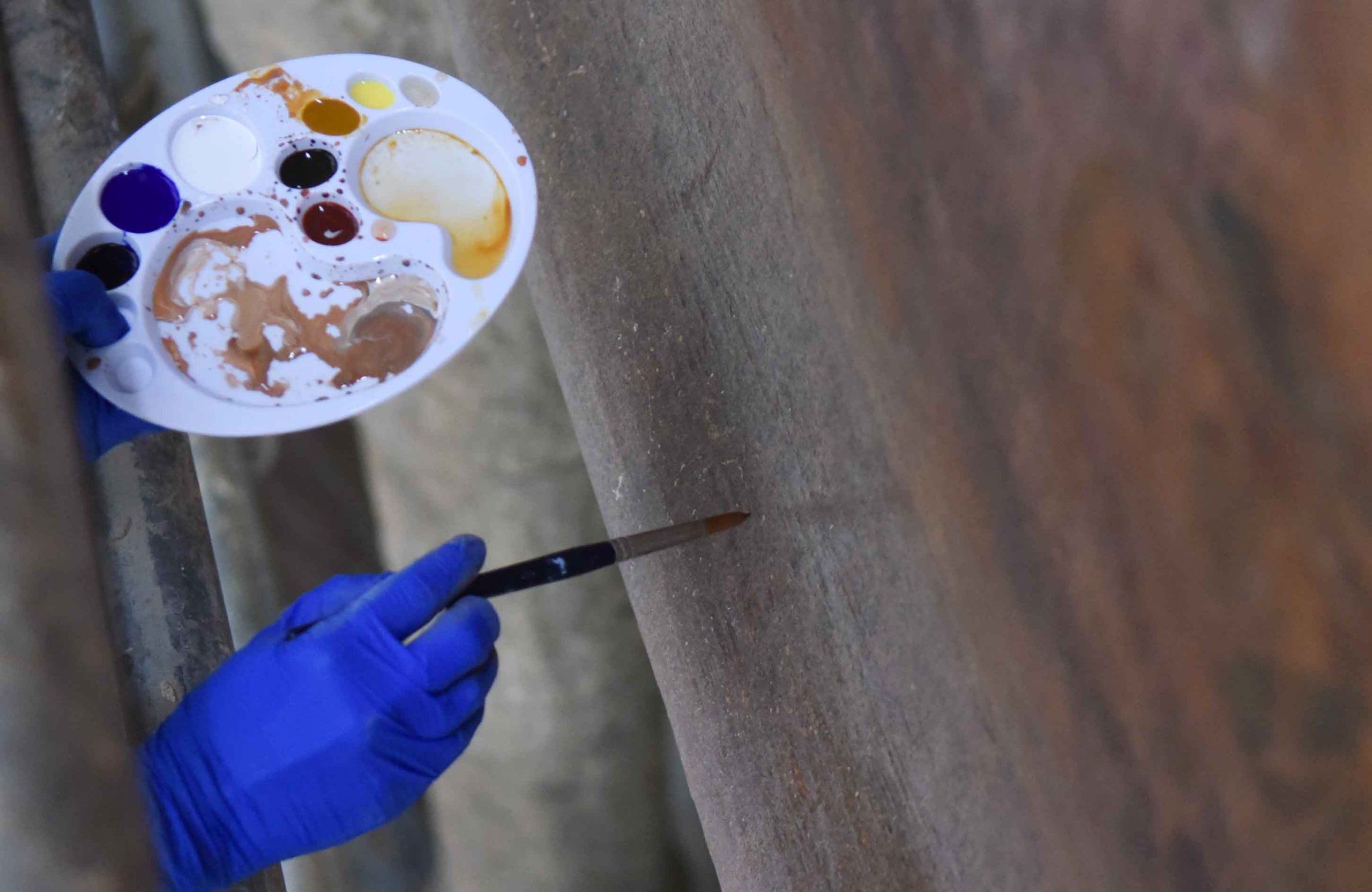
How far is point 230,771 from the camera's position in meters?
0.95

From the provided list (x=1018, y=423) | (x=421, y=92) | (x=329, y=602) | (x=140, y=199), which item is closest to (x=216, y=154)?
(x=140, y=199)

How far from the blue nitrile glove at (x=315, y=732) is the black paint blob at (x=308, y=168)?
1.28 feet

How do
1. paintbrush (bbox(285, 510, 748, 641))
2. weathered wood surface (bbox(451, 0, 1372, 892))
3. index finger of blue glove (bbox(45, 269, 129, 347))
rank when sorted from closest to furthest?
weathered wood surface (bbox(451, 0, 1372, 892)) < index finger of blue glove (bbox(45, 269, 129, 347)) < paintbrush (bbox(285, 510, 748, 641))

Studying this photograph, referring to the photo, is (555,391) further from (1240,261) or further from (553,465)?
(1240,261)

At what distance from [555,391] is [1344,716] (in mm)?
1707

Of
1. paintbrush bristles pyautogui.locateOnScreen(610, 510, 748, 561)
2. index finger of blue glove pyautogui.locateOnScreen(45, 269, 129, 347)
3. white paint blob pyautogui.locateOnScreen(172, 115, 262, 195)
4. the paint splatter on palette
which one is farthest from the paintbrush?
white paint blob pyautogui.locateOnScreen(172, 115, 262, 195)

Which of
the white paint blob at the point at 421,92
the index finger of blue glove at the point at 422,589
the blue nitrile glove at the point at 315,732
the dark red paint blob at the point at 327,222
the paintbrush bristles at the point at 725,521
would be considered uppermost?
the white paint blob at the point at 421,92

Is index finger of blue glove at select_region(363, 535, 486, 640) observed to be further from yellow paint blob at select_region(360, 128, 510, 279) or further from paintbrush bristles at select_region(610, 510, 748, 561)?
yellow paint blob at select_region(360, 128, 510, 279)

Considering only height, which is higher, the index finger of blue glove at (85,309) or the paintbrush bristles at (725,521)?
the index finger of blue glove at (85,309)

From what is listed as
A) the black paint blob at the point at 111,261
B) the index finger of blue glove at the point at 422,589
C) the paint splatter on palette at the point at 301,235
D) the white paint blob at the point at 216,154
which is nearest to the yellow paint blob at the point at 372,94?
the paint splatter on palette at the point at 301,235

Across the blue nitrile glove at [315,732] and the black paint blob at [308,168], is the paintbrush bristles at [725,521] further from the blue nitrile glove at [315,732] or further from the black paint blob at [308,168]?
the black paint blob at [308,168]

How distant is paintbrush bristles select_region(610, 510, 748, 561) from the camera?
100cm

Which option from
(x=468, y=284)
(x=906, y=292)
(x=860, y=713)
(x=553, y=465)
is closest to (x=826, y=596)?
(x=860, y=713)

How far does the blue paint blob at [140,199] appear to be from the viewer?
1.00 meters
